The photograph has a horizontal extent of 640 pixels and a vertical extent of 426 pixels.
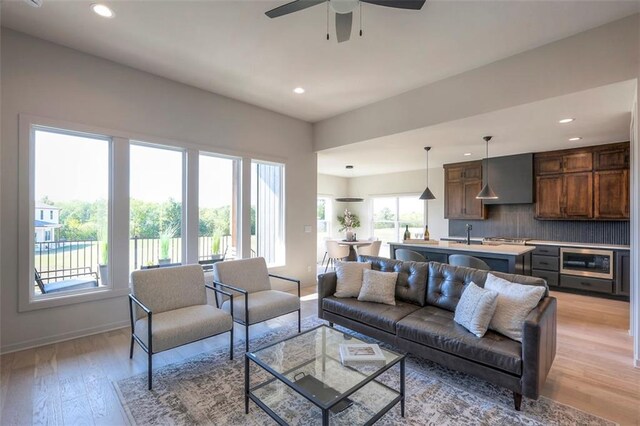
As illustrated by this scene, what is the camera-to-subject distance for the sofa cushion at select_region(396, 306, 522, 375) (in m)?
2.09

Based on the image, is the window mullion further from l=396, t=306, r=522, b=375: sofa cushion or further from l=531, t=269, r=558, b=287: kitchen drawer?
l=531, t=269, r=558, b=287: kitchen drawer

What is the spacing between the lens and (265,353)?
2174mm

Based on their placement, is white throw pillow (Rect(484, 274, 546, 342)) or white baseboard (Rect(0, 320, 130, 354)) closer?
white throw pillow (Rect(484, 274, 546, 342))

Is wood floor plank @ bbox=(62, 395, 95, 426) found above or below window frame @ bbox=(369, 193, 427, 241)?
below

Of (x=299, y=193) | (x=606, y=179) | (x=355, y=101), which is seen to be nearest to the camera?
(x=355, y=101)

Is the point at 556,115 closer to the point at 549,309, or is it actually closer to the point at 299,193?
the point at 549,309

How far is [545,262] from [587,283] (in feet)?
2.10

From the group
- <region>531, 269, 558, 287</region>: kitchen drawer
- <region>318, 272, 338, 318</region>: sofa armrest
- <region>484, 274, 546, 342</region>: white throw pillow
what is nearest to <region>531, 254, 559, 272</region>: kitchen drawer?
<region>531, 269, 558, 287</region>: kitchen drawer

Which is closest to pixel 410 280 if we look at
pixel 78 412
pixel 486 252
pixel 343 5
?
pixel 486 252

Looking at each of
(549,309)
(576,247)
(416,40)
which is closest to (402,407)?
(549,309)

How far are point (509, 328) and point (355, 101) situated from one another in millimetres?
3632

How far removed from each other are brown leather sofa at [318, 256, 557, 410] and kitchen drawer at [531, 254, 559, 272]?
3.59 m

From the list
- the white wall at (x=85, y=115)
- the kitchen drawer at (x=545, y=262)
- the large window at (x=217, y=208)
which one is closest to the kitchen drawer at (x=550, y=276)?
the kitchen drawer at (x=545, y=262)

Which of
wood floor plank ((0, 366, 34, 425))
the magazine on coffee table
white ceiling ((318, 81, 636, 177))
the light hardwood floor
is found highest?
white ceiling ((318, 81, 636, 177))
